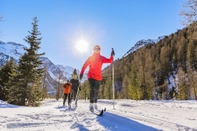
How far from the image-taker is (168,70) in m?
102

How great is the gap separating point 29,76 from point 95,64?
16.3 m

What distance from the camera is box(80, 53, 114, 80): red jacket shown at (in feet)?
20.1

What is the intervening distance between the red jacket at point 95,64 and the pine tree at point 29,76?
1594 centimetres

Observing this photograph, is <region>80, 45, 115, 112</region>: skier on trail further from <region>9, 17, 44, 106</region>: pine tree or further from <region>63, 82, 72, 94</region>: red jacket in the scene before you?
<region>9, 17, 44, 106</region>: pine tree

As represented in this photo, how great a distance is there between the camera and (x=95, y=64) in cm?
625

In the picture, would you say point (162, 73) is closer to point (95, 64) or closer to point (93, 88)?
point (95, 64)

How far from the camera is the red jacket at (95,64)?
20.1ft

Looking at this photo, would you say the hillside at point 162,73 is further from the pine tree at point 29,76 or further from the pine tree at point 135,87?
the pine tree at point 29,76

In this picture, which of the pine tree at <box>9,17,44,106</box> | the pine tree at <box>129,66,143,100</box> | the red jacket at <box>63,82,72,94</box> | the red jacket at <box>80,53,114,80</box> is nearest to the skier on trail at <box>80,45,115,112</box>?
the red jacket at <box>80,53,114,80</box>

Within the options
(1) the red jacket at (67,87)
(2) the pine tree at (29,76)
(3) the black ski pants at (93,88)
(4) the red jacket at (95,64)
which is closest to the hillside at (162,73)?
(1) the red jacket at (67,87)

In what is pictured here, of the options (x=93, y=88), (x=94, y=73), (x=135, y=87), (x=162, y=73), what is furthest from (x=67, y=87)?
(x=162, y=73)

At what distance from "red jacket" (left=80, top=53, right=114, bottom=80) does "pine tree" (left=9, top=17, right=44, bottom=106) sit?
15938mm

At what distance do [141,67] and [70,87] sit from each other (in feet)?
110

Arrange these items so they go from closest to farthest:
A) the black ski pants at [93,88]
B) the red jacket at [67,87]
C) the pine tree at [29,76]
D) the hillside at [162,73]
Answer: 1. the black ski pants at [93,88]
2. the red jacket at [67,87]
3. the pine tree at [29,76]
4. the hillside at [162,73]
